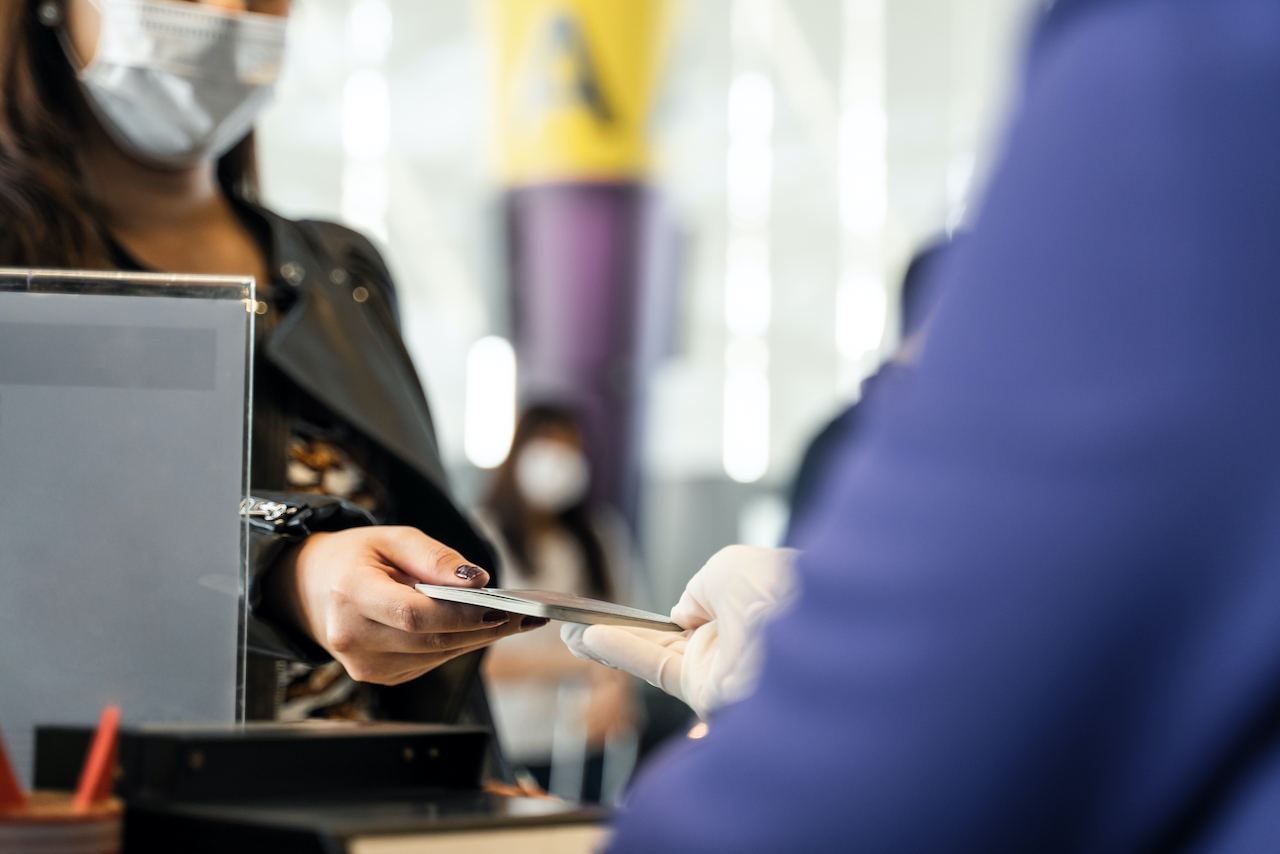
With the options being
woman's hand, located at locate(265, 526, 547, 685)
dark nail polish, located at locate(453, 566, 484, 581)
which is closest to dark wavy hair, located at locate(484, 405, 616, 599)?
woman's hand, located at locate(265, 526, 547, 685)

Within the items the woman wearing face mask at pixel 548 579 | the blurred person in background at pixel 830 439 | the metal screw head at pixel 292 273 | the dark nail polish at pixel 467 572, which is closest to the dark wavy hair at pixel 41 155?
the metal screw head at pixel 292 273

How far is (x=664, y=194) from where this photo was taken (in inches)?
216

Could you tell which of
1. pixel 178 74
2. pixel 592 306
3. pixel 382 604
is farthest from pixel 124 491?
pixel 592 306

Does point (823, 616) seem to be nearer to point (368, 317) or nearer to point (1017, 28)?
point (1017, 28)

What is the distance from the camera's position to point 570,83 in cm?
506

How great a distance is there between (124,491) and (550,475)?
3.14m

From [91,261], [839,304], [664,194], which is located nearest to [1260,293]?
[91,261]

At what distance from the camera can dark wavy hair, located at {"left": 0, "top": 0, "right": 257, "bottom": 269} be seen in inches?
39.8

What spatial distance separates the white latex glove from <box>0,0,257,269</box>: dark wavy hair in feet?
2.01

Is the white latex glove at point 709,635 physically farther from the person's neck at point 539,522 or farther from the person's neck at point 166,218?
the person's neck at point 539,522

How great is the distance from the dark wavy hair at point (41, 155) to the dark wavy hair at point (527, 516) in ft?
8.56

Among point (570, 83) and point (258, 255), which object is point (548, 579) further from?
point (258, 255)

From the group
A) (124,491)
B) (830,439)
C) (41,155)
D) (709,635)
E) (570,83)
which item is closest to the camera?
(709,635)

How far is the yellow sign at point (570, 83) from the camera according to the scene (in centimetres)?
498
